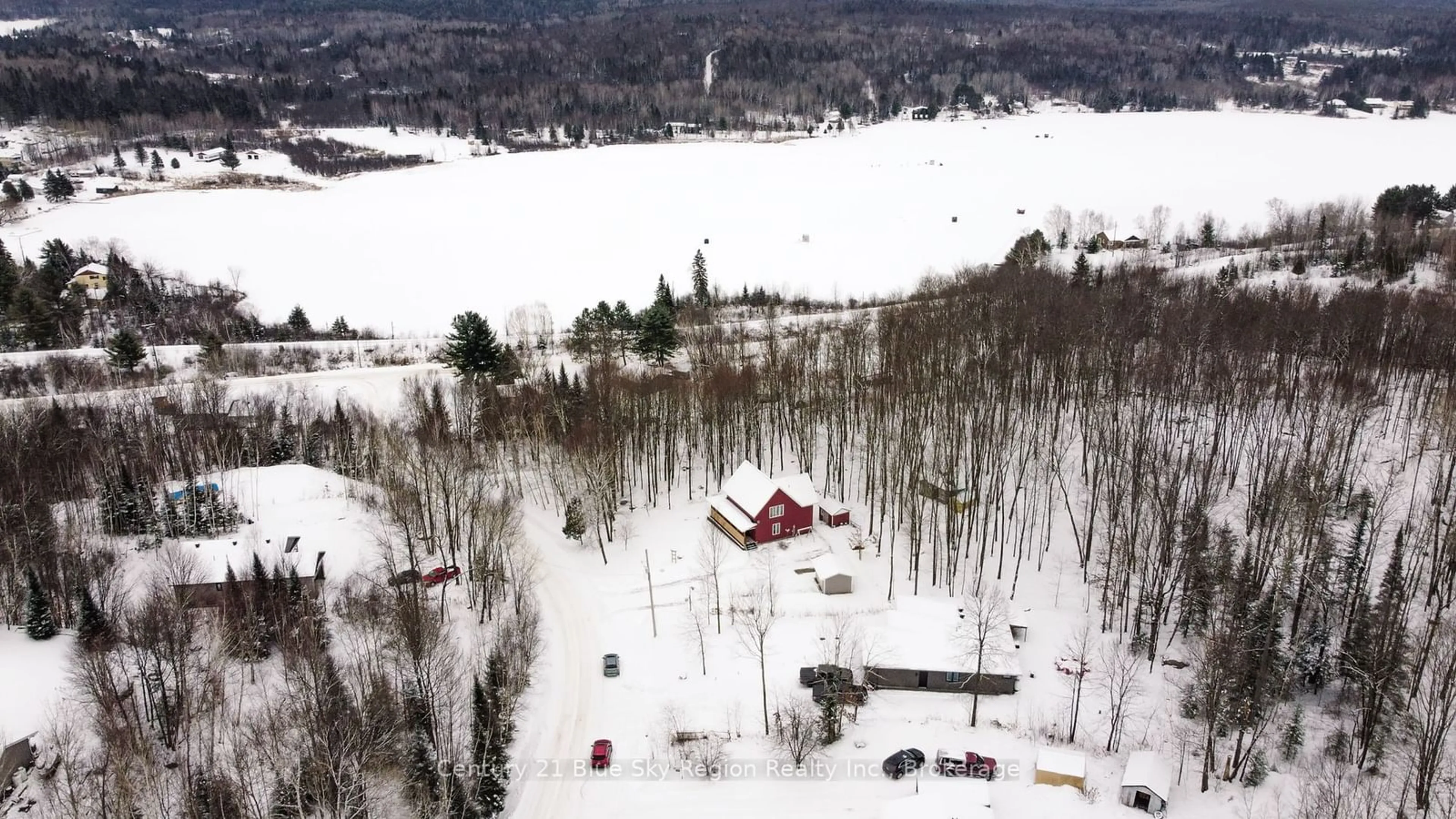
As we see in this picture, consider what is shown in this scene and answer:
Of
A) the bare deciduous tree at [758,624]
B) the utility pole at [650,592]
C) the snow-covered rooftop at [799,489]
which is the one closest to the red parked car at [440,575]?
the utility pole at [650,592]

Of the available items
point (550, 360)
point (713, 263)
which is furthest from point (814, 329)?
point (713, 263)

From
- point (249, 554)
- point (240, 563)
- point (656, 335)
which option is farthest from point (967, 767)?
point (656, 335)

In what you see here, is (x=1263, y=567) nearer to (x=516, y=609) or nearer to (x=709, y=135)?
(x=516, y=609)

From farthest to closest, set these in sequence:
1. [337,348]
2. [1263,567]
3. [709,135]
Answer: [709,135], [337,348], [1263,567]

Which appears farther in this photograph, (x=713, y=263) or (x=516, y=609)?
(x=713, y=263)

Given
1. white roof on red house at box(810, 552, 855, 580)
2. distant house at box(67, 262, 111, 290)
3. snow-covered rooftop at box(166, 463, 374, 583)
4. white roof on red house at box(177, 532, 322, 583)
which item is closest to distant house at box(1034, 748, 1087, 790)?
white roof on red house at box(810, 552, 855, 580)

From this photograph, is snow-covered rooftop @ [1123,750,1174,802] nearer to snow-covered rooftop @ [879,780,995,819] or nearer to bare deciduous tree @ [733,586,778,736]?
snow-covered rooftop @ [879,780,995,819]
